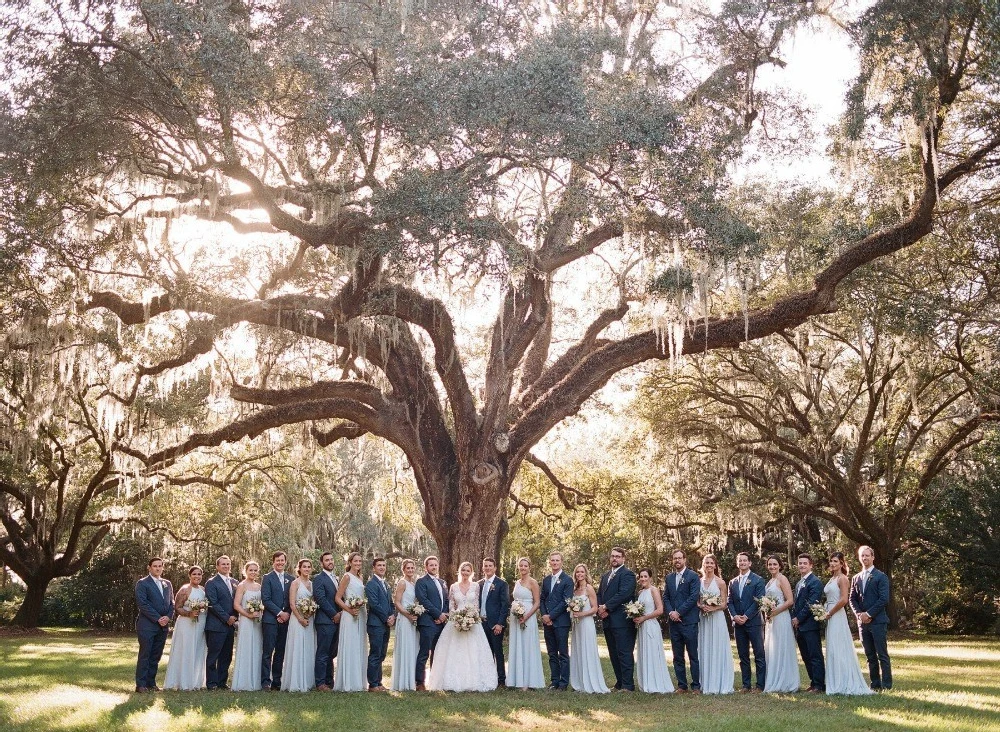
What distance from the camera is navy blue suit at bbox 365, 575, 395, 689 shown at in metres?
10.4

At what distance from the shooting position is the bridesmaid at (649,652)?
10.4 metres

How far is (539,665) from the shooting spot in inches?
414

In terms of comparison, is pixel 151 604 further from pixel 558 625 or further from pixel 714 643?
pixel 714 643

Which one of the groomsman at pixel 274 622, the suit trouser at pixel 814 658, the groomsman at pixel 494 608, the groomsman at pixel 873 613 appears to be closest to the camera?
the groomsman at pixel 873 613

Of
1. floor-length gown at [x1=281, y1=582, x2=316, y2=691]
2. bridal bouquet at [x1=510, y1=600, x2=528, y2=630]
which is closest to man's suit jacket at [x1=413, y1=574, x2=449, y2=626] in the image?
bridal bouquet at [x1=510, y1=600, x2=528, y2=630]

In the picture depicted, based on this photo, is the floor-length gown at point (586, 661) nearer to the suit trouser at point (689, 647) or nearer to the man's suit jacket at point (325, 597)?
the suit trouser at point (689, 647)

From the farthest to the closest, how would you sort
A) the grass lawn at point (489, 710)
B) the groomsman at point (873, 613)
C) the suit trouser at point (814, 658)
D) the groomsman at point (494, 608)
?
the groomsman at point (494, 608)
the suit trouser at point (814, 658)
the groomsman at point (873, 613)
the grass lawn at point (489, 710)

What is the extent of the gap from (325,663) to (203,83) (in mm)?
6921

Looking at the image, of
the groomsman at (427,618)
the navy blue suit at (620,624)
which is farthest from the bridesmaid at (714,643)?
the groomsman at (427,618)

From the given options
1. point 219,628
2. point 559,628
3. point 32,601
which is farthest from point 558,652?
A: point 32,601

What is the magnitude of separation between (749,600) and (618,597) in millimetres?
1454

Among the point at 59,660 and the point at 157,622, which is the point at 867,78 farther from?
the point at 59,660

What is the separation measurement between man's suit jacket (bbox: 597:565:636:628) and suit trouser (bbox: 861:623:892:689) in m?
2.48

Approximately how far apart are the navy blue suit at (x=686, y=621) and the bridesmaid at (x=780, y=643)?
776mm
